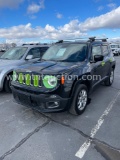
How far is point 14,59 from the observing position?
21.0 feet

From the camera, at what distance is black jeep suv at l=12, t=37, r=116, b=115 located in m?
3.47

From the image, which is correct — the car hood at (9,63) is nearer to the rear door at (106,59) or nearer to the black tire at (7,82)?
the black tire at (7,82)

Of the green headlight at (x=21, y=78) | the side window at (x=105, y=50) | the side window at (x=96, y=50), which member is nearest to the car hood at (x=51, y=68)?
the green headlight at (x=21, y=78)

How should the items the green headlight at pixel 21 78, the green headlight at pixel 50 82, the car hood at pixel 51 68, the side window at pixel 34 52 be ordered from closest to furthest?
the green headlight at pixel 50 82 < the car hood at pixel 51 68 < the green headlight at pixel 21 78 < the side window at pixel 34 52

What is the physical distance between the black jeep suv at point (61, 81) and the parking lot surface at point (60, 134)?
0.40m

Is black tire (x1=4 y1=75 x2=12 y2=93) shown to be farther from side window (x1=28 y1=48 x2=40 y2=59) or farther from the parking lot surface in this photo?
side window (x1=28 y1=48 x2=40 y2=59)

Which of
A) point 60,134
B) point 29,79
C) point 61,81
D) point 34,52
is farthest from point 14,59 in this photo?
point 60,134

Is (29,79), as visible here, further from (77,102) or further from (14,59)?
(14,59)

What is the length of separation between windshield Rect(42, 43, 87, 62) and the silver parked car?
31.1 inches

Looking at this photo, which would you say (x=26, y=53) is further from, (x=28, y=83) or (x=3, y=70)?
(x=28, y=83)

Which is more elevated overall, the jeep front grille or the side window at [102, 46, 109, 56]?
the side window at [102, 46, 109, 56]

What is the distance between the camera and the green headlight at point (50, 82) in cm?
344

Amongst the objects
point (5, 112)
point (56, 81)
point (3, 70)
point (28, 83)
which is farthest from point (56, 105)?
point (3, 70)

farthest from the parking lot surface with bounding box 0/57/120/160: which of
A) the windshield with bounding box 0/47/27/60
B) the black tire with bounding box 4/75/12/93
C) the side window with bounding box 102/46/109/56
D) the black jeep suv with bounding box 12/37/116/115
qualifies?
the windshield with bounding box 0/47/27/60
